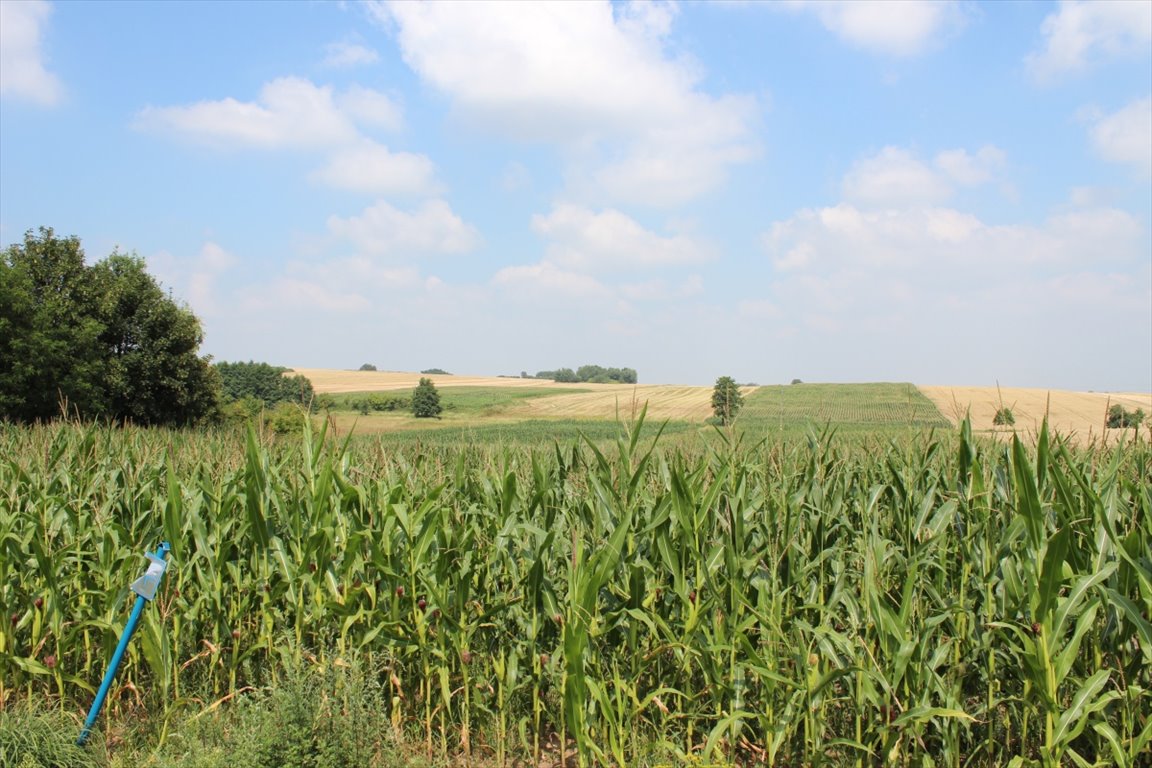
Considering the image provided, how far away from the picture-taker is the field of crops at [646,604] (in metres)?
3.56

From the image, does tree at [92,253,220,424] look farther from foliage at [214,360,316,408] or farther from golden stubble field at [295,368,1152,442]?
foliage at [214,360,316,408]

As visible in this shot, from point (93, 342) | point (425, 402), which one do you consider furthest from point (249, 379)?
point (93, 342)

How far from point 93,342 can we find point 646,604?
114ft

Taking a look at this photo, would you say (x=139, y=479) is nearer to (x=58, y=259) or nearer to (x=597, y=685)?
(x=597, y=685)

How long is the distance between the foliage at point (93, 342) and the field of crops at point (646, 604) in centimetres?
2832

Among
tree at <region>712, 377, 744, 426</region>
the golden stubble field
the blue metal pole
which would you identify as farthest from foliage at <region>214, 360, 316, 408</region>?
the blue metal pole

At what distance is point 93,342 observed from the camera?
3130 cm

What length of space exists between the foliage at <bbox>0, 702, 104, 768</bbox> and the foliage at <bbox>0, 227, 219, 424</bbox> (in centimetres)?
2906

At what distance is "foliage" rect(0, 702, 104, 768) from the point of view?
383cm

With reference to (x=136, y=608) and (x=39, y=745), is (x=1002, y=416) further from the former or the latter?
(x=39, y=745)

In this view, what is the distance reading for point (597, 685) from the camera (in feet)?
12.1

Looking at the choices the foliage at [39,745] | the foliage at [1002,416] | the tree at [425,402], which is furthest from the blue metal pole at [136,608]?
the tree at [425,402]

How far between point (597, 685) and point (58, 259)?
38.8 metres

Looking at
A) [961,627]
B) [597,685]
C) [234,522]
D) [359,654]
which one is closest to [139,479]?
[234,522]
